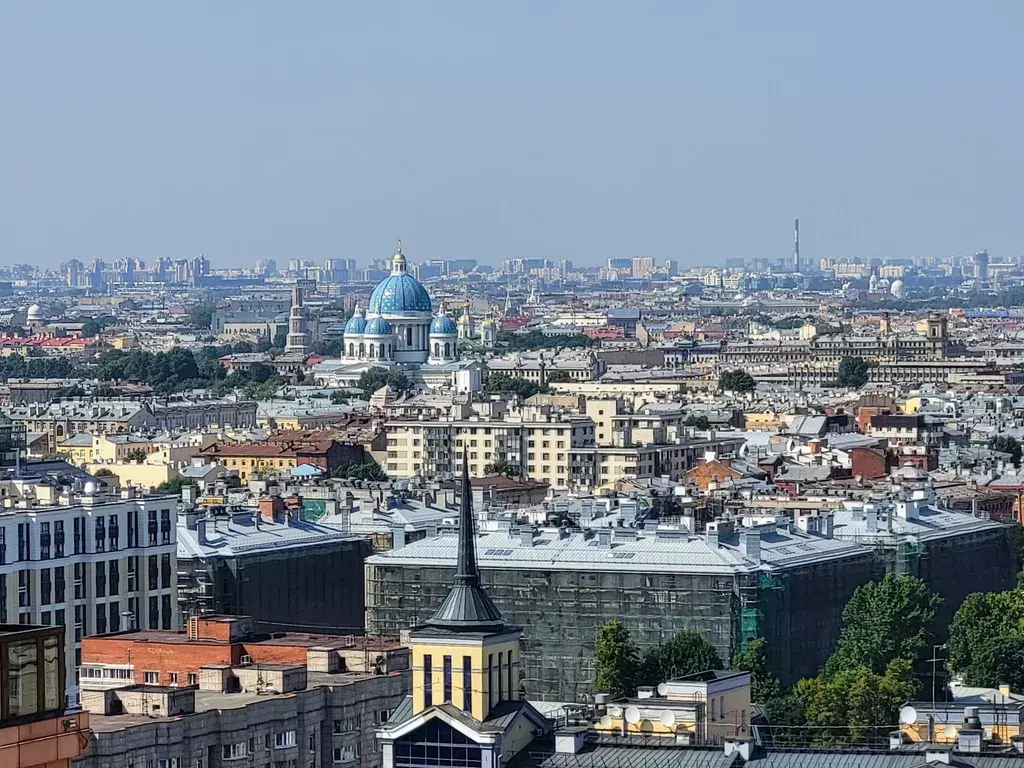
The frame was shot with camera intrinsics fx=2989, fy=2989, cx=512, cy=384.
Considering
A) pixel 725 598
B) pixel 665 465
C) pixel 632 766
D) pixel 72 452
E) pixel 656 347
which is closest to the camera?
pixel 632 766

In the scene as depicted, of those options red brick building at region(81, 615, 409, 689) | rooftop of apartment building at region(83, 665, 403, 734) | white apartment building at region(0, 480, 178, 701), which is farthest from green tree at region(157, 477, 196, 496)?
rooftop of apartment building at region(83, 665, 403, 734)

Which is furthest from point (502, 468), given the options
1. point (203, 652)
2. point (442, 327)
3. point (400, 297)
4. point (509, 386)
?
point (400, 297)

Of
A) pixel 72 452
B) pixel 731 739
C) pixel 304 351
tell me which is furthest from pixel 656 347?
pixel 731 739

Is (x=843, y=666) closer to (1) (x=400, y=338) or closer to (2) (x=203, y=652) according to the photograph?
(2) (x=203, y=652)

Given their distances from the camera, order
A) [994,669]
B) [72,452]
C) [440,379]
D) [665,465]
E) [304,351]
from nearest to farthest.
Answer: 1. [994,669]
2. [665,465]
3. [72,452]
4. [440,379]
5. [304,351]

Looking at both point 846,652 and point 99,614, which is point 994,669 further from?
point 99,614

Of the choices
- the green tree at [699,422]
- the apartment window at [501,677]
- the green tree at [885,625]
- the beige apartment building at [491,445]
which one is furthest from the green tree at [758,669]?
the green tree at [699,422]

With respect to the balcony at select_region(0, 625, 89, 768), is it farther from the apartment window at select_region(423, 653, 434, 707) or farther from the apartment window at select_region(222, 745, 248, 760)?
the apartment window at select_region(222, 745, 248, 760)

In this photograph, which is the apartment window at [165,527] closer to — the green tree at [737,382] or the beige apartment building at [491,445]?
the beige apartment building at [491,445]
